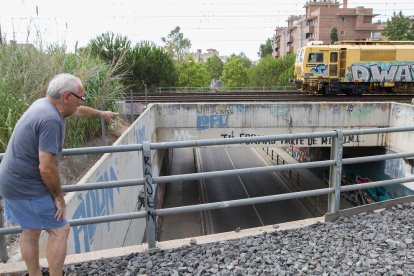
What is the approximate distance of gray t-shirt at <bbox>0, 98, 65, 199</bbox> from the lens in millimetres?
2531

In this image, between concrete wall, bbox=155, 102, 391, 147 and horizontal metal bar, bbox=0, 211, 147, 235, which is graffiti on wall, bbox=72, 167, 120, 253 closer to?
horizontal metal bar, bbox=0, 211, 147, 235

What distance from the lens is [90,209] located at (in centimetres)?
551

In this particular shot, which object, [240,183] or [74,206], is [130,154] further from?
[240,183]

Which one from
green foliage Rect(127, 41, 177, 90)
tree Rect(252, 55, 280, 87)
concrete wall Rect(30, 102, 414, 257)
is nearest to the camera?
concrete wall Rect(30, 102, 414, 257)

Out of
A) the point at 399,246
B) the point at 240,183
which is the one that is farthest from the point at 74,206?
the point at 240,183

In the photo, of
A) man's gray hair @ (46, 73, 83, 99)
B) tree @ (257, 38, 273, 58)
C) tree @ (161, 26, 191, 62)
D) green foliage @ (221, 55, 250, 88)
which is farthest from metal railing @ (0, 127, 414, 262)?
tree @ (257, 38, 273, 58)

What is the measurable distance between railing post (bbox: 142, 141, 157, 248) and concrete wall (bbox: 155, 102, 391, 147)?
454 inches

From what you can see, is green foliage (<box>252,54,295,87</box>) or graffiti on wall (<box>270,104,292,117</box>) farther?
green foliage (<box>252,54,295,87</box>)

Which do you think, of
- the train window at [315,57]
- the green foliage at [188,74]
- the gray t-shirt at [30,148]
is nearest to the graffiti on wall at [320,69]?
the train window at [315,57]

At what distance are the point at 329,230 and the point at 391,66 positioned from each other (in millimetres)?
18921

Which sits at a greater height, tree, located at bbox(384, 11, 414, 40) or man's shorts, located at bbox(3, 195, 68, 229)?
tree, located at bbox(384, 11, 414, 40)

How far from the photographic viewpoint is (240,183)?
914 inches

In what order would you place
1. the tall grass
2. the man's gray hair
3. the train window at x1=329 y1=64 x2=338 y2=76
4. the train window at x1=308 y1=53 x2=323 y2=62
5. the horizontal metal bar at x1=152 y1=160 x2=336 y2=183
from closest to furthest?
the man's gray hair < the horizontal metal bar at x1=152 y1=160 x2=336 y2=183 < the tall grass < the train window at x1=329 y1=64 x2=338 y2=76 < the train window at x1=308 y1=53 x2=323 y2=62

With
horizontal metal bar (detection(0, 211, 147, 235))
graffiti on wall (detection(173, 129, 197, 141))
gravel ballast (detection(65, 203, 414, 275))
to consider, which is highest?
horizontal metal bar (detection(0, 211, 147, 235))
